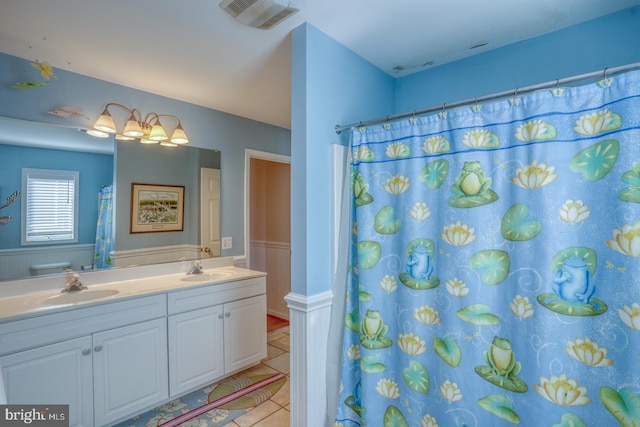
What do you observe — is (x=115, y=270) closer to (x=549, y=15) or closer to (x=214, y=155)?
(x=214, y=155)

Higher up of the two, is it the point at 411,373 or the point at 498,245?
the point at 498,245

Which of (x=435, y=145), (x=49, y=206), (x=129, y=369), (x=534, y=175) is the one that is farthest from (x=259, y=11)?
(x=129, y=369)

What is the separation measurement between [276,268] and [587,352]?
10.7ft

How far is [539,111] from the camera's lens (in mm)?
1188

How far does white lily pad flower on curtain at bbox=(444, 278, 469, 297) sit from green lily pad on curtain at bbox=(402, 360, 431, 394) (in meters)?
0.38

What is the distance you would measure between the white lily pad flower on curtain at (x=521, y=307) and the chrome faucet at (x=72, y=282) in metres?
2.46

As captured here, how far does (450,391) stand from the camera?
134 cm

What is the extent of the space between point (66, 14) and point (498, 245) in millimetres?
2229

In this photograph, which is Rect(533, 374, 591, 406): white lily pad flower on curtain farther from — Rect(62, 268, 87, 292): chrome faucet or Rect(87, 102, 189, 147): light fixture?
Rect(87, 102, 189, 147): light fixture

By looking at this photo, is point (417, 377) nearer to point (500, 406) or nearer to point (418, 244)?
point (500, 406)

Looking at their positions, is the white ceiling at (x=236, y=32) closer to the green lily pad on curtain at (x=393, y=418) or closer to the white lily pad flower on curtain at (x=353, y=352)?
the white lily pad flower on curtain at (x=353, y=352)

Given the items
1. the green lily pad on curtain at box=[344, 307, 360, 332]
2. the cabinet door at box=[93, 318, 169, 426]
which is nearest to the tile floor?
the cabinet door at box=[93, 318, 169, 426]

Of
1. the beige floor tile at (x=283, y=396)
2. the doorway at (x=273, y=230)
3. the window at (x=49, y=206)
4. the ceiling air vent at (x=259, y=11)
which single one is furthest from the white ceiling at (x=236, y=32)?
the beige floor tile at (x=283, y=396)

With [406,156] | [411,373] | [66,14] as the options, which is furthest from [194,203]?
[411,373]
